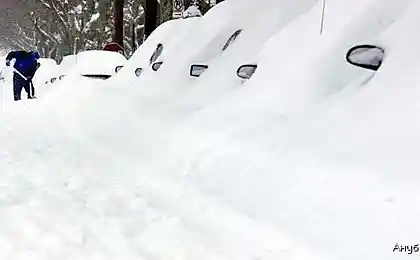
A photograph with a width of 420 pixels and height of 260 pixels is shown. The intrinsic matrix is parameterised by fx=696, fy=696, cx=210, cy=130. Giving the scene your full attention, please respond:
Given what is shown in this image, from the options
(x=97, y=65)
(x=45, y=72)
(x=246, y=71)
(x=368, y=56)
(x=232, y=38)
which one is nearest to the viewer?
(x=368, y=56)

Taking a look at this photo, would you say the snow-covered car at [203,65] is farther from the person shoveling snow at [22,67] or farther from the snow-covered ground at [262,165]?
the person shoveling snow at [22,67]

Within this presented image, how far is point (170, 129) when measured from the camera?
24.3 feet

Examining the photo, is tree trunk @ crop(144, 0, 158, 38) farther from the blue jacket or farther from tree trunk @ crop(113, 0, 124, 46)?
tree trunk @ crop(113, 0, 124, 46)

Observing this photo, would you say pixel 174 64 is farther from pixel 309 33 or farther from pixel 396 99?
pixel 396 99

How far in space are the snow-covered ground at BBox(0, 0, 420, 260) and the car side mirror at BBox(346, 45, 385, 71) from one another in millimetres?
54

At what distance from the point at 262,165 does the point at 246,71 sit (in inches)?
73.2

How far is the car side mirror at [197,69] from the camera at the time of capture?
8.29 metres

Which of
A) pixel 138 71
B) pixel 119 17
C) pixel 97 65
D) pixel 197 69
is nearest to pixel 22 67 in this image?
pixel 97 65

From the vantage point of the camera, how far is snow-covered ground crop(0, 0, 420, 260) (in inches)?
145

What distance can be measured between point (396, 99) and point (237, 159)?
152 cm

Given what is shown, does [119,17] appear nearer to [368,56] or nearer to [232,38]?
[232,38]

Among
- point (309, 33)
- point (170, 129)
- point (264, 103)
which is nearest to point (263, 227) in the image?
point (264, 103)

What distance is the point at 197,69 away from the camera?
8430 mm

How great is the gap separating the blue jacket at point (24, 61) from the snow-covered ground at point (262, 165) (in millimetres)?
8074
